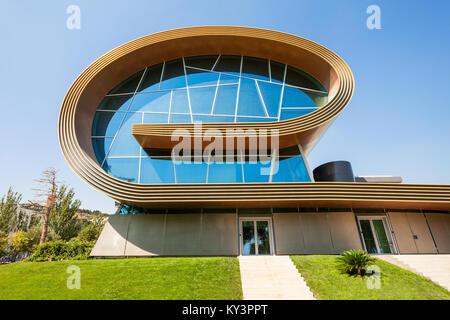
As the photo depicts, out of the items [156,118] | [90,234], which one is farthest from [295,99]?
[90,234]

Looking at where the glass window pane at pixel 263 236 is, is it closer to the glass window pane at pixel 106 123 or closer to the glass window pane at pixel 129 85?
the glass window pane at pixel 106 123

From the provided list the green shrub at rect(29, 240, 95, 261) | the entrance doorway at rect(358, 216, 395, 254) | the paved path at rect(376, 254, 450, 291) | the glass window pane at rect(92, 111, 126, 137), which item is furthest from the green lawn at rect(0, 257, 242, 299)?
the entrance doorway at rect(358, 216, 395, 254)

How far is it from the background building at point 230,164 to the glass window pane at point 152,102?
Result: 10 cm

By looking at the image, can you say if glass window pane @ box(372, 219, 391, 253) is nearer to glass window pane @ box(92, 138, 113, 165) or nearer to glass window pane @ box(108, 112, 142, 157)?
glass window pane @ box(108, 112, 142, 157)

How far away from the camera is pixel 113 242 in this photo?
45.3ft

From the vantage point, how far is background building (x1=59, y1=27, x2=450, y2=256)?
1270 centimetres

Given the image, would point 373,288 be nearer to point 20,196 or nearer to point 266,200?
point 266,200

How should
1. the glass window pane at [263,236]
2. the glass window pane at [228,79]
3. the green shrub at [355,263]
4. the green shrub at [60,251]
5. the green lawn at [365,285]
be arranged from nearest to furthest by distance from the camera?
the green lawn at [365,285] < the green shrub at [355,263] < the green shrub at [60,251] < the glass window pane at [263,236] < the glass window pane at [228,79]

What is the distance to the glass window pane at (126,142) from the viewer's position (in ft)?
51.1

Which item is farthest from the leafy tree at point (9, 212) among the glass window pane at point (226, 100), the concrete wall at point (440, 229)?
the concrete wall at point (440, 229)

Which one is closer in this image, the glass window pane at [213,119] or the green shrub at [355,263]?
the green shrub at [355,263]

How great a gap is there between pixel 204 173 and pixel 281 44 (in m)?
12.9

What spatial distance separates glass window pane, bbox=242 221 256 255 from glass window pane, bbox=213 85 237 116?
8.21 meters

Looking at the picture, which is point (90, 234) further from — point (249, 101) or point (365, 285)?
point (365, 285)
